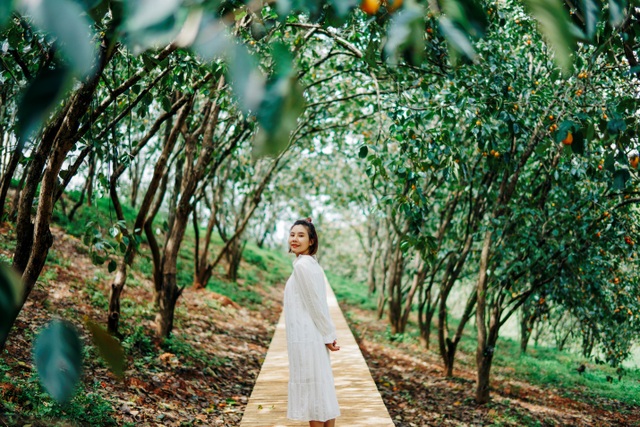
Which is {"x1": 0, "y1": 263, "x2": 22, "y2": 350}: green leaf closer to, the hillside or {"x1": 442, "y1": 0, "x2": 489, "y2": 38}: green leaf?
{"x1": 442, "y1": 0, "x2": 489, "y2": 38}: green leaf

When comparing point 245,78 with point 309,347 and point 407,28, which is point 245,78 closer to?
point 407,28

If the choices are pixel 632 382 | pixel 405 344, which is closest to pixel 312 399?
pixel 405 344

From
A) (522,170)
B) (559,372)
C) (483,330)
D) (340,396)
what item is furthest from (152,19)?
(559,372)

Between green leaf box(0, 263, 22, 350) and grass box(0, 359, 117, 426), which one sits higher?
green leaf box(0, 263, 22, 350)

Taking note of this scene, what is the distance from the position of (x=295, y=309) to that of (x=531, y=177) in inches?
213

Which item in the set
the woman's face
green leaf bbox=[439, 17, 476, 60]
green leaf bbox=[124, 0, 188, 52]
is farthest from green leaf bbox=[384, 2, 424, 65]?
the woman's face

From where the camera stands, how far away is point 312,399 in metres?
4.05

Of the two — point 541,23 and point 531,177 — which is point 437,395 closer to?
point 531,177

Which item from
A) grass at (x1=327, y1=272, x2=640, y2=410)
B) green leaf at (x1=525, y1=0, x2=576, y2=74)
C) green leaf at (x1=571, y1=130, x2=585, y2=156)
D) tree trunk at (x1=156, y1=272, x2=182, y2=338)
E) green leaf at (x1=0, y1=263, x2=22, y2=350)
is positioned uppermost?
A: green leaf at (x1=571, y1=130, x2=585, y2=156)

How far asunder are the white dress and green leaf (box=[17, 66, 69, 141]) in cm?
348

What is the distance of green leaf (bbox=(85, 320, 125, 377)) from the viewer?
77cm

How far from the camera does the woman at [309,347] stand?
4047 mm

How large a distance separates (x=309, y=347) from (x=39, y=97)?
11.8ft

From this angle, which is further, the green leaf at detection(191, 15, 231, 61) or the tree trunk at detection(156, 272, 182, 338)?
the tree trunk at detection(156, 272, 182, 338)
